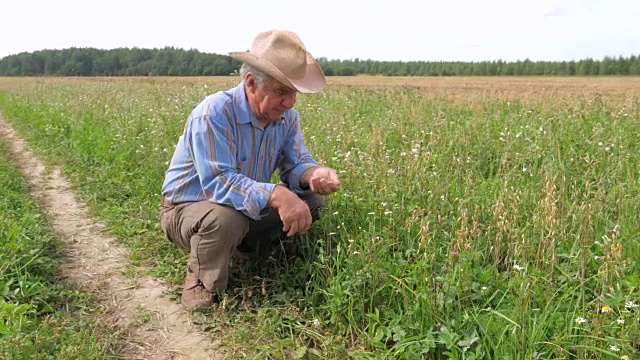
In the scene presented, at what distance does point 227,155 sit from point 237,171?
0.53ft

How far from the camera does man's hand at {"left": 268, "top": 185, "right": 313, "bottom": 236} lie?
273 cm

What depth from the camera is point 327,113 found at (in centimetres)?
721

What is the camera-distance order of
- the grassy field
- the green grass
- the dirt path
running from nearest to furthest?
1. the grassy field
2. the green grass
3. the dirt path

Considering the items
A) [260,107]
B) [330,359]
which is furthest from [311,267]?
[260,107]

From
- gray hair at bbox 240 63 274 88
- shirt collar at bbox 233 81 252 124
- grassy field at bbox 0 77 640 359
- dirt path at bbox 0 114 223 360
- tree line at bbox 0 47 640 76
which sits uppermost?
tree line at bbox 0 47 640 76

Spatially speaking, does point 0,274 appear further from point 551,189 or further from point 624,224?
point 624,224

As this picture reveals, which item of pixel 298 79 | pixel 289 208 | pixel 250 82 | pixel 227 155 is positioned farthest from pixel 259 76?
pixel 289 208

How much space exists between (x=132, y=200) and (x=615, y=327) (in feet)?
13.6

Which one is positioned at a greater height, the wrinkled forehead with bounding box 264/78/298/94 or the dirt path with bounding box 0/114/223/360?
the wrinkled forehead with bounding box 264/78/298/94

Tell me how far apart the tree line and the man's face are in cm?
5175

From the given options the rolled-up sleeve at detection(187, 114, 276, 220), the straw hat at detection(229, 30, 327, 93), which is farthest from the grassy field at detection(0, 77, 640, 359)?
the straw hat at detection(229, 30, 327, 93)

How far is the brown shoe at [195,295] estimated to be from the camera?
2.93m

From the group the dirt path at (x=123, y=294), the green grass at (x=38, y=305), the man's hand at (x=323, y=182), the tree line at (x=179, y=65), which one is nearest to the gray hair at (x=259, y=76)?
the man's hand at (x=323, y=182)

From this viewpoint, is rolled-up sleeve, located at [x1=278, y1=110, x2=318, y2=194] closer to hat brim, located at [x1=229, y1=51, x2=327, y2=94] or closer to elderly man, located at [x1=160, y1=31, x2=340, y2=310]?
elderly man, located at [x1=160, y1=31, x2=340, y2=310]
